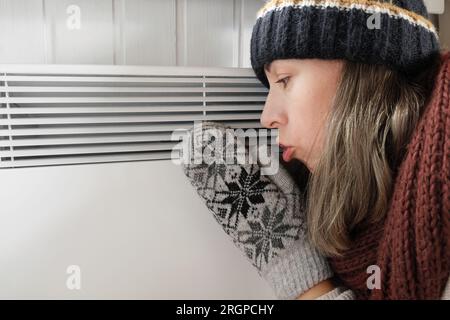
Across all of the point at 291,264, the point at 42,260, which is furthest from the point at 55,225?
the point at 291,264

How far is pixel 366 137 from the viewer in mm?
541

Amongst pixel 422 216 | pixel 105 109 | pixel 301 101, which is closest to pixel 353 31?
pixel 301 101

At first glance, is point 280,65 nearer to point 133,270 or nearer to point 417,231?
point 417,231

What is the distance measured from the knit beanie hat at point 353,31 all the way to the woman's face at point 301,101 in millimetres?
20

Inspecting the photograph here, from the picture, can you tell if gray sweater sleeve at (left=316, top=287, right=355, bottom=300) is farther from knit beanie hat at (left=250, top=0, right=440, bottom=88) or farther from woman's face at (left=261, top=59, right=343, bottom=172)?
knit beanie hat at (left=250, top=0, right=440, bottom=88)

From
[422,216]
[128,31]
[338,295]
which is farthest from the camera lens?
[128,31]

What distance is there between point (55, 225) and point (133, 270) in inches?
5.8

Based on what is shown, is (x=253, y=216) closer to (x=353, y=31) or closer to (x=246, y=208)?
(x=246, y=208)

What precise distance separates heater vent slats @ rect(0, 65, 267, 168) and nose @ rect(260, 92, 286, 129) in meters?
0.08

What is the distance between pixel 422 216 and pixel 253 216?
0.25 meters

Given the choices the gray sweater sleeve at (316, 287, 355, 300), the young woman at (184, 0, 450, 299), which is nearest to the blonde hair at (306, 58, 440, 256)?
the young woman at (184, 0, 450, 299)

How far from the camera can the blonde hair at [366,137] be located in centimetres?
54
